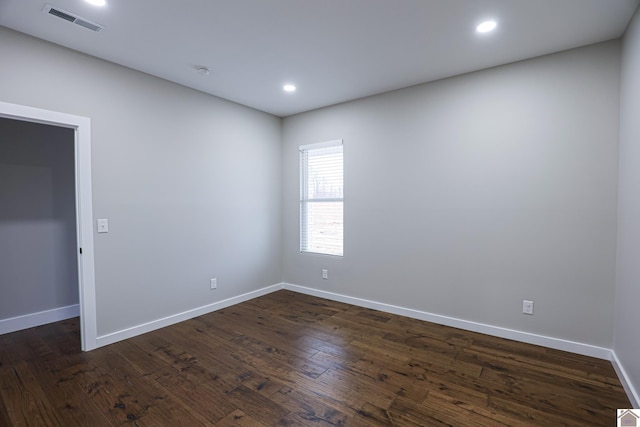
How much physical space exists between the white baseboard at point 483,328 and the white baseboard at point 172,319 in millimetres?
1021

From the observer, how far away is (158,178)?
331cm

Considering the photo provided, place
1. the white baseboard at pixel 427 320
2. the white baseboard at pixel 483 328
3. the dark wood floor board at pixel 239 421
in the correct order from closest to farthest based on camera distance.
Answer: the dark wood floor board at pixel 239 421 < the white baseboard at pixel 427 320 < the white baseboard at pixel 483 328

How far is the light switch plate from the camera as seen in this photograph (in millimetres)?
2861

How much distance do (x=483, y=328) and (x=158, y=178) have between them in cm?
382

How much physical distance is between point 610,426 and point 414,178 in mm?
2513

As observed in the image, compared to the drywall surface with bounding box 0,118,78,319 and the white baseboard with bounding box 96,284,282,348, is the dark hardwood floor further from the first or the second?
the drywall surface with bounding box 0,118,78,319

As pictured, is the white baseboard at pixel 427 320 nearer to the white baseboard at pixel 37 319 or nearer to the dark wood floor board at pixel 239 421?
the white baseboard at pixel 37 319

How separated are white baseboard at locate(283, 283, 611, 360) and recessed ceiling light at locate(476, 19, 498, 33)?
2742 mm

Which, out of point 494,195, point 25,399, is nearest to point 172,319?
point 25,399

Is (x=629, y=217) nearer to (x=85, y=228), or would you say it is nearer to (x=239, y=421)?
(x=239, y=421)

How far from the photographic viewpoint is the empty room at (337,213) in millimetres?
2131

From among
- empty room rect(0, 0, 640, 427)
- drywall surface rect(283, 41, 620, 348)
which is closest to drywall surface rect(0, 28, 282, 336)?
empty room rect(0, 0, 640, 427)

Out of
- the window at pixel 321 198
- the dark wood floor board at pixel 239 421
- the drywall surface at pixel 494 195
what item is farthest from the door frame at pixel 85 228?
the drywall surface at pixel 494 195

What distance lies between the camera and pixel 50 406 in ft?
6.65
